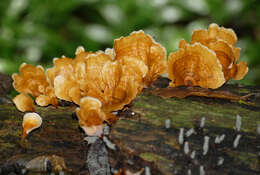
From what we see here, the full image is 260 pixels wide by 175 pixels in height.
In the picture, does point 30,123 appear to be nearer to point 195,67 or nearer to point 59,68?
point 59,68

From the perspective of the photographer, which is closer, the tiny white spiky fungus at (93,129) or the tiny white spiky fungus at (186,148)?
the tiny white spiky fungus at (186,148)

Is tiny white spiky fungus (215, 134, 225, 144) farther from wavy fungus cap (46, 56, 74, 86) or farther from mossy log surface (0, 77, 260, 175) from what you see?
wavy fungus cap (46, 56, 74, 86)

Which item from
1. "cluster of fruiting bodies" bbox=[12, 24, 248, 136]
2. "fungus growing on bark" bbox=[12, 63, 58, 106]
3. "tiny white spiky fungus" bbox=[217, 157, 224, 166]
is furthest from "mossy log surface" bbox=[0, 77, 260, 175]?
"fungus growing on bark" bbox=[12, 63, 58, 106]

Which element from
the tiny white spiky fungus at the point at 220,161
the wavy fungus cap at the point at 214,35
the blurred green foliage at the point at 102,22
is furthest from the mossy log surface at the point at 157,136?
the blurred green foliage at the point at 102,22

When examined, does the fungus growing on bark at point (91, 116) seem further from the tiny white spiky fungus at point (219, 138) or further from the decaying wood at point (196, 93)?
the tiny white spiky fungus at point (219, 138)

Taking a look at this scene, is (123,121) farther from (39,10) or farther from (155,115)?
(39,10)

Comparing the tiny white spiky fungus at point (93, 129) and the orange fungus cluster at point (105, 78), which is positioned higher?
the orange fungus cluster at point (105, 78)
